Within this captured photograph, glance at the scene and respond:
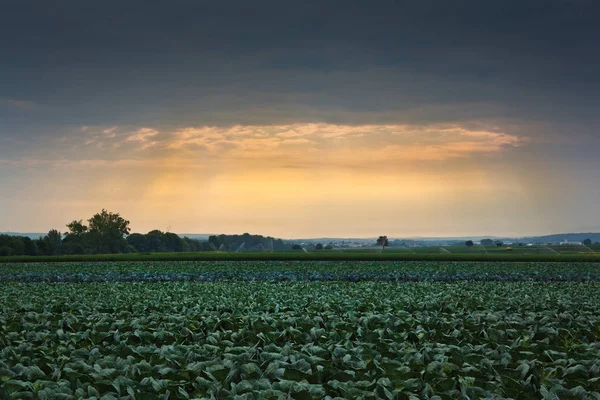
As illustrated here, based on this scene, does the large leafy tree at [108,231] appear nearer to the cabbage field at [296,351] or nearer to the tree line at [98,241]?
the tree line at [98,241]

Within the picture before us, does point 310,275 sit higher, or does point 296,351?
point 296,351

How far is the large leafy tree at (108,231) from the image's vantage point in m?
116

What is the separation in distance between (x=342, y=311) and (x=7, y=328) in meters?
6.45

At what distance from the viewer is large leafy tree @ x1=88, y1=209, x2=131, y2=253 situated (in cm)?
11650

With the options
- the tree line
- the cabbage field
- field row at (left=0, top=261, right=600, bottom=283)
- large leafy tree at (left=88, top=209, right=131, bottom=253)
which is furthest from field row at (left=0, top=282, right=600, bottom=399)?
large leafy tree at (left=88, top=209, right=131, bottom=253)

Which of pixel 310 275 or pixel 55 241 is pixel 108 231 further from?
pixel 310 275

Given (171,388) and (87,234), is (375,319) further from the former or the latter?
(87,234)

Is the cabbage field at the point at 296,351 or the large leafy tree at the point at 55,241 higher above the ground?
the large leafy tree at the point at 55,241

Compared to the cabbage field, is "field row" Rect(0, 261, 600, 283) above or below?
below

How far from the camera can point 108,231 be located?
4705 inches

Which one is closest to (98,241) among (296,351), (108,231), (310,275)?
(108,231)

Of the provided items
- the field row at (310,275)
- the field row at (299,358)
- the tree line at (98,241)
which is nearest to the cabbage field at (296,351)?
the field row at (299,358)

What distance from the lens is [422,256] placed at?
180 feet

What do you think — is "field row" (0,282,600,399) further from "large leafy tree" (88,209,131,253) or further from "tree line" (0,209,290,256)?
"large leafy tree" (88,209,131,253)
